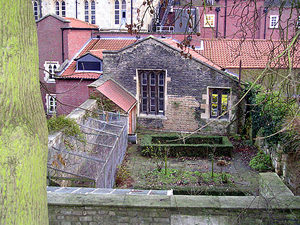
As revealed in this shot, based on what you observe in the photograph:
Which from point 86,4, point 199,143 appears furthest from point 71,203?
point 86,4

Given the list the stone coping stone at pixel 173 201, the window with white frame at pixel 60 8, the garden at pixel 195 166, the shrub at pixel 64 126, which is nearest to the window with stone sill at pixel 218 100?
the garden at pixel 195 166

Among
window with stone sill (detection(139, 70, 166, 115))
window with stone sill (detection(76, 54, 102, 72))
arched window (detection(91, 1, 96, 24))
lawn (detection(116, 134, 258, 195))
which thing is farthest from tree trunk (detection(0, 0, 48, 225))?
arched window (detection(91, 1, 96, 24))

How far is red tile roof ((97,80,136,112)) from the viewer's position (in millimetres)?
15727

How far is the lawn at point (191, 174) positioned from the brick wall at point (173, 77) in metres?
2.95

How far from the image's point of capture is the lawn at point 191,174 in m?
11.4

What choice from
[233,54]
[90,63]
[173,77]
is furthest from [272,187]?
[233,54]

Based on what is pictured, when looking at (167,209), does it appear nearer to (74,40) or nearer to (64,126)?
(64,126)

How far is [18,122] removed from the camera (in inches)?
127

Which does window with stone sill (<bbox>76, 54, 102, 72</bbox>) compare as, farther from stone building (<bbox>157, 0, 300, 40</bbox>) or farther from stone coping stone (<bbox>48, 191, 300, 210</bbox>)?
stone coping stone (<bbox>48, 191, 300, 210</bbox>)

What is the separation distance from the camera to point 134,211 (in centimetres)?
664

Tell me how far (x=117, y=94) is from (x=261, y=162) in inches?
267

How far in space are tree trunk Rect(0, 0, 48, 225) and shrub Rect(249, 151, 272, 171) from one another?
11306mm

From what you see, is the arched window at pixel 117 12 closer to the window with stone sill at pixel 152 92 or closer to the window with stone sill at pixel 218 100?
the window with stone sill at pixel 152 92

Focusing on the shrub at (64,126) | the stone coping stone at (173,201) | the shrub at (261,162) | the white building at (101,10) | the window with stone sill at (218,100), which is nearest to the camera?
the stone coping stone at (173,201)
